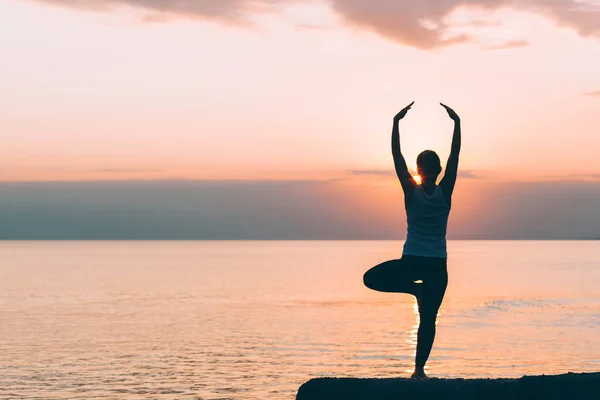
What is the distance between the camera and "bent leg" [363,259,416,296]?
28.7 feet

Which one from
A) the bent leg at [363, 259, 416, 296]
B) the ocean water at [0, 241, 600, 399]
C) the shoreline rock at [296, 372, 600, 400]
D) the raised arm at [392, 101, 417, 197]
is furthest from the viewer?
the ocean water at [0, 241, 600, 399]

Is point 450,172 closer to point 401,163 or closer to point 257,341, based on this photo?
point 401,163

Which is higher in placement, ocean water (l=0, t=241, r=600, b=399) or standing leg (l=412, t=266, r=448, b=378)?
standing leg (l=412, t=266, r=448, b=378)

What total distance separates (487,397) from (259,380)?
89.4 ft

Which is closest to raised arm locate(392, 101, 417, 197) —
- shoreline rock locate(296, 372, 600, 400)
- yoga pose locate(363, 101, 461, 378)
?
yoga pose locate(363, 101, 461, 378)

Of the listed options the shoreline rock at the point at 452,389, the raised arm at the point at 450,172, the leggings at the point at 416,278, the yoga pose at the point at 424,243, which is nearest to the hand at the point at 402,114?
the yoga pose at the point at 424,243

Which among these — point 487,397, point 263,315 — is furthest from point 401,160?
point 263,315

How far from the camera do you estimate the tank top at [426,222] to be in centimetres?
891

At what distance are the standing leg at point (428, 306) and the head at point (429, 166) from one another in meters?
0.99

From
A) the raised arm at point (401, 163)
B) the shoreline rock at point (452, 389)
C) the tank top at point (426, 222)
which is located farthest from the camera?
the raised arm at point (401, 163)

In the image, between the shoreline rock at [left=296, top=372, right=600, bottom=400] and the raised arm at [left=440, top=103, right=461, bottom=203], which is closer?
the shoreline rock at [left=296, top=372, right=600, bottom=400]

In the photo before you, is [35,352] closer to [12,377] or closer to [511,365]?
[12,377]

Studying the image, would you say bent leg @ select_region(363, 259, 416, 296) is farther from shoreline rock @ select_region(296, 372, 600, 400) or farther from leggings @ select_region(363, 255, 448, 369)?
shoreline rock @ select_region(296, 372, 600, 400)

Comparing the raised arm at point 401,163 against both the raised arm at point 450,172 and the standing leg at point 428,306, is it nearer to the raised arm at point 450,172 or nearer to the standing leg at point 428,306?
the raised arm at point 450,172
